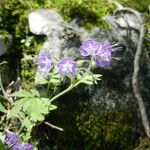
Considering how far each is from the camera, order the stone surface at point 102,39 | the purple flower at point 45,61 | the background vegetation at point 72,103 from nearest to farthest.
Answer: the purple flower at point 45,61
the background vegetation at point 72,103
the stone surface at point 102,39

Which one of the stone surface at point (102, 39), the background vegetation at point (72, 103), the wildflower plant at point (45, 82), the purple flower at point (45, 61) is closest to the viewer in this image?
the wildflower plant at point (45, 82)

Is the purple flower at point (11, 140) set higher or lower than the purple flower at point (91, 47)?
lower

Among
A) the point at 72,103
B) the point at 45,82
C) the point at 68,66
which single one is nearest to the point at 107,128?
the point at 72,103

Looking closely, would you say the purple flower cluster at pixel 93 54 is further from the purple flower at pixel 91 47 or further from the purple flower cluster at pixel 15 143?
the purple flower cluster at pixel 15 143

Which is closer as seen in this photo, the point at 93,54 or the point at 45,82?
the point at 93,54

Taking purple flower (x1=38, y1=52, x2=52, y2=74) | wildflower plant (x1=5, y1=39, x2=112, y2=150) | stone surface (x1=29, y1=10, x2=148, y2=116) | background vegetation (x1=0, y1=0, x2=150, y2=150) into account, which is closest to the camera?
wildflower plant (x1=5, y1=39, x2=112, y2=150)

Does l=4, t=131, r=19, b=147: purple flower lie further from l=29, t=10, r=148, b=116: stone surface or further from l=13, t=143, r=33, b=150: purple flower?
l=29, t=10, r=148, b=116: stone surface

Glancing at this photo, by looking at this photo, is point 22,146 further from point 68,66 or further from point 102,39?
point 102,39

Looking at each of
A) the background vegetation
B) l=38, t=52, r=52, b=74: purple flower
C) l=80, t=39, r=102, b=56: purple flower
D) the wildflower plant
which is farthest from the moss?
l=80, t=39, r=102, b=56: purple flower

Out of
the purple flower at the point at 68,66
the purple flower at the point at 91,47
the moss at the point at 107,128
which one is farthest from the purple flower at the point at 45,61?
the moss at the point at 107,128
